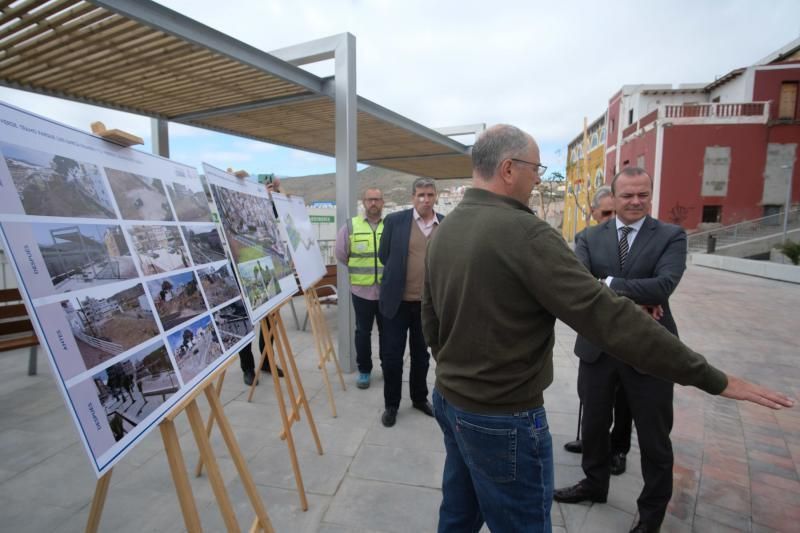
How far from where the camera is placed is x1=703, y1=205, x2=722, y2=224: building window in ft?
74.5

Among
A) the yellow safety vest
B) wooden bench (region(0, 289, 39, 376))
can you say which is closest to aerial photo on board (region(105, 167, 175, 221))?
the yellow safety vest

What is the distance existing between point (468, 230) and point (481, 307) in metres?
0.25

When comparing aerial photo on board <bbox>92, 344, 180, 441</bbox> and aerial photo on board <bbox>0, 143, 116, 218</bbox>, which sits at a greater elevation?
aerial photo on board <bbox>0, 143, 116, 218</bbox>

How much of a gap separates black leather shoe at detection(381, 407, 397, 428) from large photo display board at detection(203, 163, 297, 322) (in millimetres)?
1303

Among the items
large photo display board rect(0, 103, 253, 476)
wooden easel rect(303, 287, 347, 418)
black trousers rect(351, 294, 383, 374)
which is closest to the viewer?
large photo display board rect(0, 103, 253, 476)

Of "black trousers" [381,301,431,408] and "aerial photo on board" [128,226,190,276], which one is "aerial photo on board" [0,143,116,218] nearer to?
"aerial photo on board" [128,226,190,276]

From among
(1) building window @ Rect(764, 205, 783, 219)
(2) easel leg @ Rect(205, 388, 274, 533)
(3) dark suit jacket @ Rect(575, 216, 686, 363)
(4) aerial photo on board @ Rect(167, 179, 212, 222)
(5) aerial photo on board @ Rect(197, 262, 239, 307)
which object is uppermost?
(4) aerial photo on board @ Rect(167, 179, 212, 222)

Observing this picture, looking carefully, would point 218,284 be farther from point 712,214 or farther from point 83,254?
point 712,214

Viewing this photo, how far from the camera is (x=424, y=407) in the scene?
3631 mm

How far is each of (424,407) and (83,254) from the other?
9.75 ft

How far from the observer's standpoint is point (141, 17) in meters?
2.90

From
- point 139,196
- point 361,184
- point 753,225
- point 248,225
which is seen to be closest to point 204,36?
point 248,225

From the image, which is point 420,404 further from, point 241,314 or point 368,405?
point 241,314

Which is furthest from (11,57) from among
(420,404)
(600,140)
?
(600,140)
